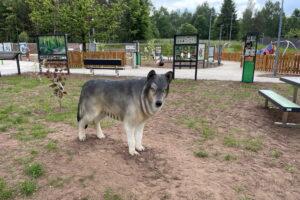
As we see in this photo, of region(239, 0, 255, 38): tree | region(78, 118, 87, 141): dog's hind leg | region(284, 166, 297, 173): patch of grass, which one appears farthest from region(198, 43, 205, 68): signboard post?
region(239, 0, 255, 38): tree

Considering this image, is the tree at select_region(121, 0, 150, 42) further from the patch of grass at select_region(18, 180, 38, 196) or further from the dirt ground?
the patch of grass at select_region(18, 180, 38, 196)

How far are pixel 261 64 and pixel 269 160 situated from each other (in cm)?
1615

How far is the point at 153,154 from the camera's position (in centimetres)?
396

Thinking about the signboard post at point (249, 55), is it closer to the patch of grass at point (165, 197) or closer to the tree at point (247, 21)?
the patch of grass at point (165, 197)

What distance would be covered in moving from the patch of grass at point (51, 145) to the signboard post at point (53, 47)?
1083 cm

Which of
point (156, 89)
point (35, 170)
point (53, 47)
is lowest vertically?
point (35, 170)

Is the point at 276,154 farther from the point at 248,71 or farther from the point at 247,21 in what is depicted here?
the point at 247,21

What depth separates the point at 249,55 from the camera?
11648 mm

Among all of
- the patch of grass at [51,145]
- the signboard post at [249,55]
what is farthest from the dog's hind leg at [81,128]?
the signboard post at [249,55]

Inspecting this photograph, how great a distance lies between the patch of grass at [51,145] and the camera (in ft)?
13.1

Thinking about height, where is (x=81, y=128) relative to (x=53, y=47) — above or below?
below

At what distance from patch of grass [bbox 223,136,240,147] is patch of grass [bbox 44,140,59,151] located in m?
3.23

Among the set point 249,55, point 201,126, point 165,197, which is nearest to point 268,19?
point 249,55

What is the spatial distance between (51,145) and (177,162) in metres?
2.28
